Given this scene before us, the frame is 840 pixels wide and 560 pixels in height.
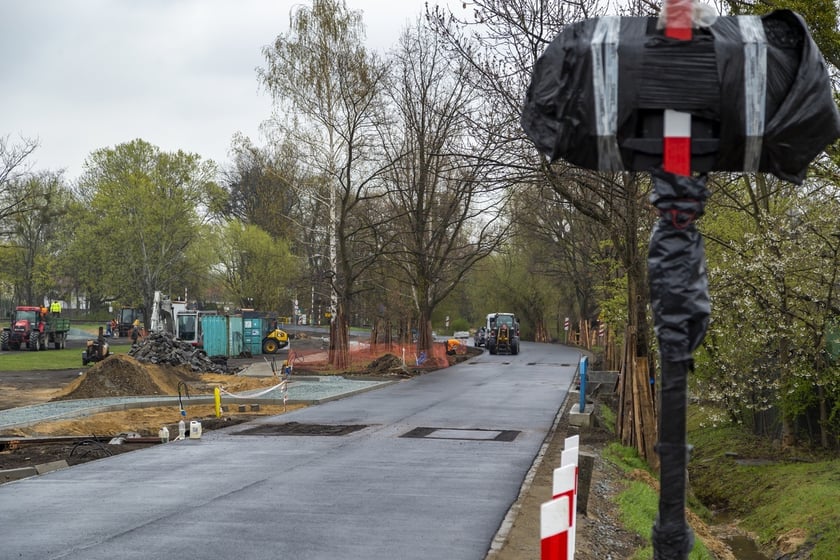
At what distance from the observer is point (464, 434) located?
19.3 m

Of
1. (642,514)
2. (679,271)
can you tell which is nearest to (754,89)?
(679,271)

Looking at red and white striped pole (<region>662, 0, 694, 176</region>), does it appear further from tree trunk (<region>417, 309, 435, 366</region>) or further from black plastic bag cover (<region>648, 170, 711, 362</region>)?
tree trunk (<region>417, 309, 435, 366</region>)

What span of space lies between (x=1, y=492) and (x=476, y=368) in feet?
104

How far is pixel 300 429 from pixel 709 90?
17438 mm

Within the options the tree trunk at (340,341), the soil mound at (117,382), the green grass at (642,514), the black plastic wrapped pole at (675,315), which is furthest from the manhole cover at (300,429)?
the tree trunk at (340,341)

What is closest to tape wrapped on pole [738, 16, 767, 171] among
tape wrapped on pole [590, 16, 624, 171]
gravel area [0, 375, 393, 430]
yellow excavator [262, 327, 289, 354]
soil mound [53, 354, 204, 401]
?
tape wrapped on pole [590, 16, 624, 171]

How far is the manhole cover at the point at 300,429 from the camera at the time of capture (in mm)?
19595

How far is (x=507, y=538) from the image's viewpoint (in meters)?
9.72

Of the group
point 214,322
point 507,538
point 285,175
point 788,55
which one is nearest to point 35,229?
point 214,322

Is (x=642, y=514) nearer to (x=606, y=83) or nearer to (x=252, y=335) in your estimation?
(x=606, y=83)

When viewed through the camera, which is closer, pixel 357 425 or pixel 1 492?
pixel 1 492

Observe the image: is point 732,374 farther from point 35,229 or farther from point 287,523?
point 35,229

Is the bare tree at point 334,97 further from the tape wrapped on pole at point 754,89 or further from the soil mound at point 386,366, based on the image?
the tape wrapped on pole at point 754,89

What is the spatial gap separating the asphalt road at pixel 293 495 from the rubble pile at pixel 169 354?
1724 cm
